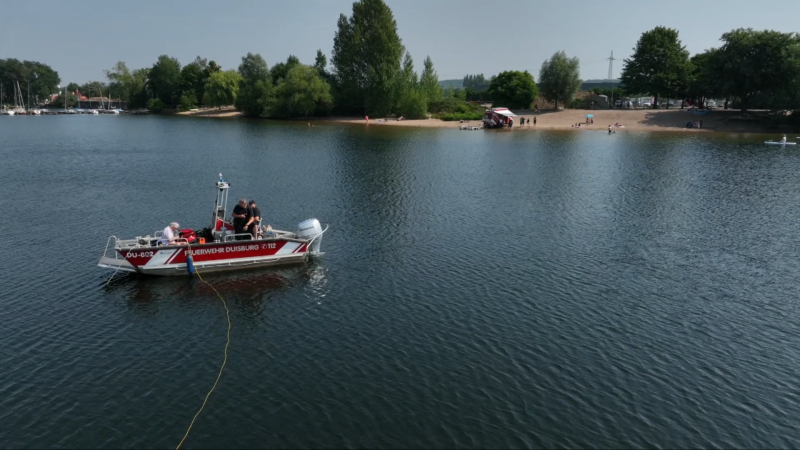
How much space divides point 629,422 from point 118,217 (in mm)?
37169

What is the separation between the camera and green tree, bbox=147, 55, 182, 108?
193625 mm

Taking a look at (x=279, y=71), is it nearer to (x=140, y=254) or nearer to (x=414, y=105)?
(x=414, y=105)

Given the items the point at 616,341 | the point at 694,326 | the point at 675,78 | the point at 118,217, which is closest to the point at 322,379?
the point at 616,341

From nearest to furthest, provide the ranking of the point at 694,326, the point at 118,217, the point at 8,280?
1. the point at 694,326
2. the point at 8,280
3. the point at 118,217

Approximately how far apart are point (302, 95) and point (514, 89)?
178 ft

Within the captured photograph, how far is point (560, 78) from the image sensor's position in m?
128

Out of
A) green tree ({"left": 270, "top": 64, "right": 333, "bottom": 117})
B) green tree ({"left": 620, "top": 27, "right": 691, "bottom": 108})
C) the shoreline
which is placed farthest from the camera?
green tree ({"left": 270, "top": 64, "right": 333, "bottom": 117})

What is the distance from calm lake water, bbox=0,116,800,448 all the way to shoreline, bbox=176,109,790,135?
215ft

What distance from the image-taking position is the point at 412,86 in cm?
13238

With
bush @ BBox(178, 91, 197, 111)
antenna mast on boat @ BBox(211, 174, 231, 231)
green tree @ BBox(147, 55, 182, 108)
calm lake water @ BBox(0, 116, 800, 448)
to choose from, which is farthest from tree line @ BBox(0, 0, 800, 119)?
antenna mast on boat @ BBox(211, 174, 231, 231)

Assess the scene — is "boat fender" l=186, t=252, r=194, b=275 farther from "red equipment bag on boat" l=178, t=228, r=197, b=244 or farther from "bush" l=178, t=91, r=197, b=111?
"bush" l=178, t=91, r=197, b=111

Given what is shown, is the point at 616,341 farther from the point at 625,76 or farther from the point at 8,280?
the point at 625,76

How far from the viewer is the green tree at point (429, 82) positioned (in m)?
135

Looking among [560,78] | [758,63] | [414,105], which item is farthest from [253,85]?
[758,63]
